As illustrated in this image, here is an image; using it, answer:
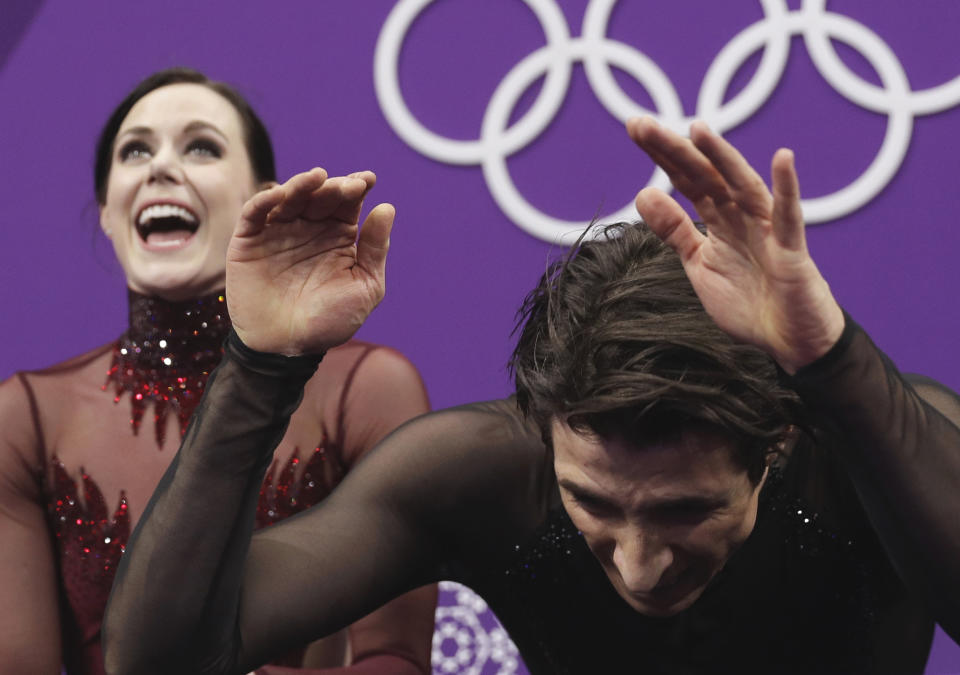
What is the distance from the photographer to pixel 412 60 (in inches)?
96.9

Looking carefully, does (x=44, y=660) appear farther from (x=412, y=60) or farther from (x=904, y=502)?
(x=412, y=60)

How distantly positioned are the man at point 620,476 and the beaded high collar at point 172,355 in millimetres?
478

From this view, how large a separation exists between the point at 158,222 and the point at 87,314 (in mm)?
942

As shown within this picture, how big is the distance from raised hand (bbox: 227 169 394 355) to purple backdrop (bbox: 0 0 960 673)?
142 cm

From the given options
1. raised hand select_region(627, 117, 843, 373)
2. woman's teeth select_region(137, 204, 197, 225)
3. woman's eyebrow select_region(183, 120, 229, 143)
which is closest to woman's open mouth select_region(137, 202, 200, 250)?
woman's teeth select_region(137, 204, 197, 225)

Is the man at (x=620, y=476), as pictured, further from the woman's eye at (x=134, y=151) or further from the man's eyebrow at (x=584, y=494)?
the woman's eye at (x=134, y=151)

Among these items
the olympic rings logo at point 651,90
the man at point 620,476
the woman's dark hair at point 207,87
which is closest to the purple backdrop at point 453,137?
the olympic rings logo at point 651,90

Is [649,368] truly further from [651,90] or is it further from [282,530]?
[651,90]

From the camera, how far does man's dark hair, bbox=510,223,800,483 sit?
3.24 feet

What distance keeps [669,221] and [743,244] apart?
0.06 m

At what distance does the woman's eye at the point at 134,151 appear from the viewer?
5.53ft

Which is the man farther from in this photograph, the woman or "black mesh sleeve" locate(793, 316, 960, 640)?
the woman

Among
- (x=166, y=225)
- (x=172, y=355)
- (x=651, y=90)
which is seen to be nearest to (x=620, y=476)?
(x=172, y=355)

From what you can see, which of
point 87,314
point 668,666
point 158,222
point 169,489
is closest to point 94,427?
point 158,222
